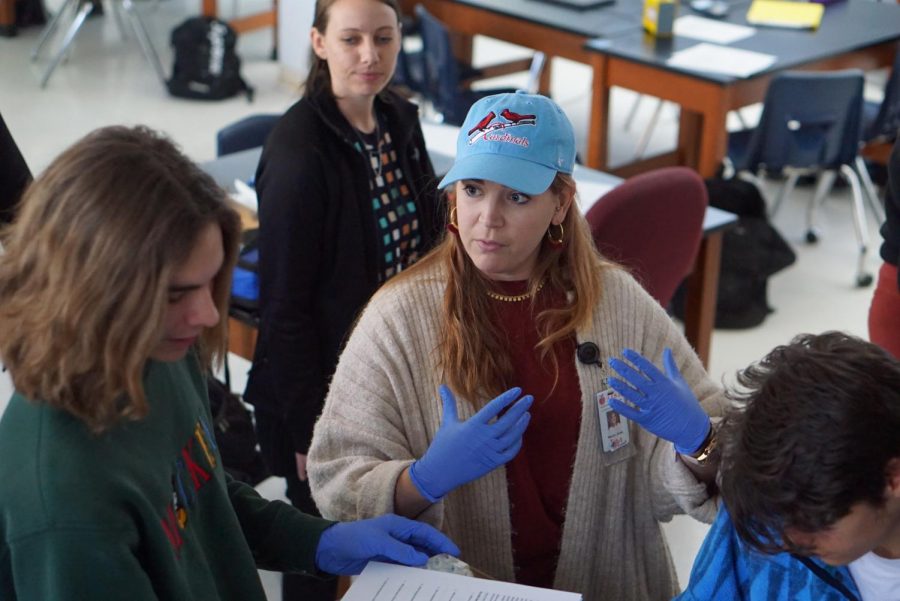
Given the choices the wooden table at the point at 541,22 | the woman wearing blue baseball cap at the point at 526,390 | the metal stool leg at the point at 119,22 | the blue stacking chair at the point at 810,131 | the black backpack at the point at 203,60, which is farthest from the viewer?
the metal stool leg at the point at 119,22

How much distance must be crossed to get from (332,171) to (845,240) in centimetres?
335

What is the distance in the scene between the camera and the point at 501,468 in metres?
1.67

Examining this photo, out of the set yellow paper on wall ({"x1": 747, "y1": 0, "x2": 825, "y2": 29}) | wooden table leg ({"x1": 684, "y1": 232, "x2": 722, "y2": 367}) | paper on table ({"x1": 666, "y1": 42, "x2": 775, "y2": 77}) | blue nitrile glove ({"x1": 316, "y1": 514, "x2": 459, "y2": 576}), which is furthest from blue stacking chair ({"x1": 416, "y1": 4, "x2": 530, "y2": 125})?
blue nitrile glove ({"x1": 316, "y1": 514, "x2": 459, "y2": 576})

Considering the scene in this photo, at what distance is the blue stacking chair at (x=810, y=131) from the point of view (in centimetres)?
427

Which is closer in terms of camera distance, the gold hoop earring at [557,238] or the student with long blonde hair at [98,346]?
the student with long blonde hair at [98,346]

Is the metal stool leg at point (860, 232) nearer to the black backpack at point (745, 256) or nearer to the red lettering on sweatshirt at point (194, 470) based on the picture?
the black backpack at point (745, 256)

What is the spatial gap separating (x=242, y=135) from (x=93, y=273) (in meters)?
2.54

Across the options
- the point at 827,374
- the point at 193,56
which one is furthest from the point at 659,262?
the point at 193,56

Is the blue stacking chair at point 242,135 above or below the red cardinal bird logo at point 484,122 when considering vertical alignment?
below

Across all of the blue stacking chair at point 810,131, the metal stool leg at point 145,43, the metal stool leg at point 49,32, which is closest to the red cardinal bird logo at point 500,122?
the blue stacking chair at point 810,131

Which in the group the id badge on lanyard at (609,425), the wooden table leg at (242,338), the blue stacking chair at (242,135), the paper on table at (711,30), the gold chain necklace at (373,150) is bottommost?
the wooden table leg at (242,338)

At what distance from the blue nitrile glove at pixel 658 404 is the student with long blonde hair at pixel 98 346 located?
0.66 metres

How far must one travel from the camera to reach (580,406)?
1681 millimetres

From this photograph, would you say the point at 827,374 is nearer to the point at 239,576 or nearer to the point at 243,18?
the point at 239,576
